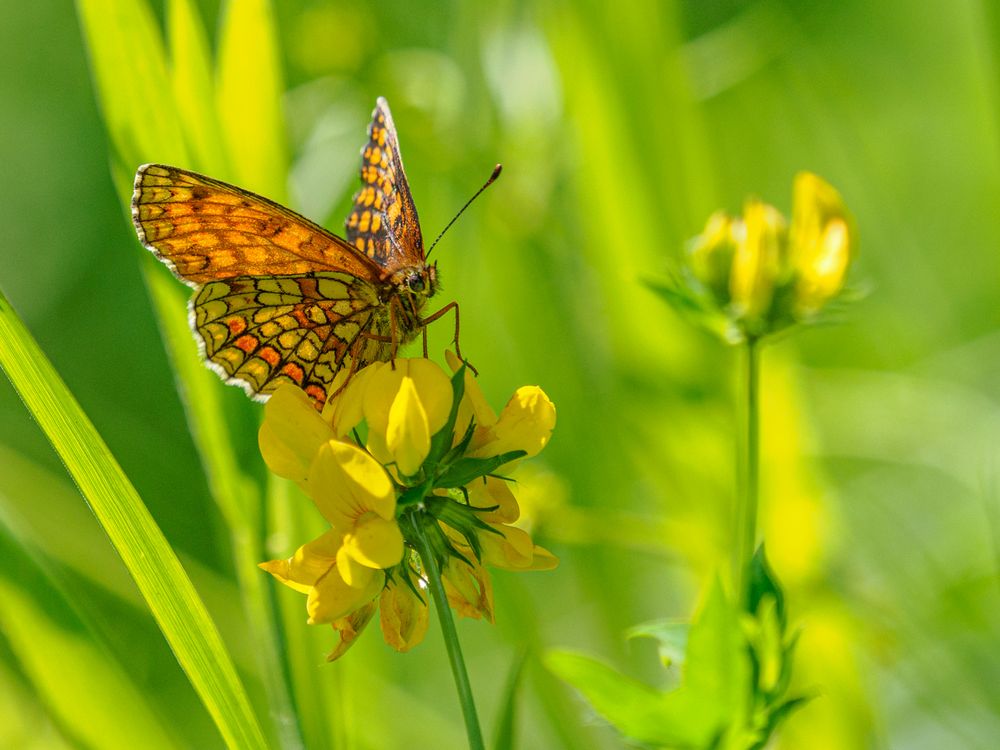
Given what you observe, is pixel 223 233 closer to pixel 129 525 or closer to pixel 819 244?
pixel 129 525

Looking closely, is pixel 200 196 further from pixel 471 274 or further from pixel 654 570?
pixel 654 570

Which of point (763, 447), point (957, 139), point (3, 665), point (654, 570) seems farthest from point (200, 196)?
point (957, 139)

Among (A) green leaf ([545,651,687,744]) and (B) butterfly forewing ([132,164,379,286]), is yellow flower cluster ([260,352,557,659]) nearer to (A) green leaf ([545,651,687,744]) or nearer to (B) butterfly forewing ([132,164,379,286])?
(A) green leaf ([545,651,687,744])

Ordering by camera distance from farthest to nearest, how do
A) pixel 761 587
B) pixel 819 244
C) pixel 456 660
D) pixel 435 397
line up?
pixel 819 244 < pixel 761 587 < pixel 435 397 < pixel 456 660

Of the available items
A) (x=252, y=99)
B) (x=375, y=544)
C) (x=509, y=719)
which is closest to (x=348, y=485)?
(x=375, y=544)

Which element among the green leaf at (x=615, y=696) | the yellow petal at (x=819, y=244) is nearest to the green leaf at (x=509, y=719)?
the green leaf at (x=615, y=696)

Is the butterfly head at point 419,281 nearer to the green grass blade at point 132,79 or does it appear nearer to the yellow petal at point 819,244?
the green grass blade at point 132,79

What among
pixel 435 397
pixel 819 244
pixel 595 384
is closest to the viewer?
pixel 435 397

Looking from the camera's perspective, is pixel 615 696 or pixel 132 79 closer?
pixel 615 696
